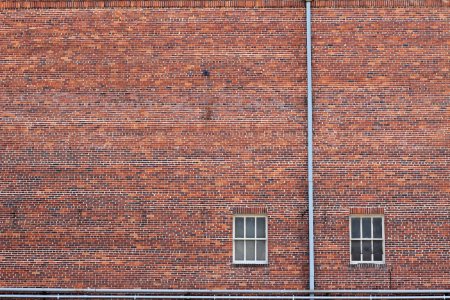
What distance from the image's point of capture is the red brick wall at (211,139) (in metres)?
15.3

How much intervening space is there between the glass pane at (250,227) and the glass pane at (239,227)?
10cm

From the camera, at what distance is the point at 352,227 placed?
1545cm

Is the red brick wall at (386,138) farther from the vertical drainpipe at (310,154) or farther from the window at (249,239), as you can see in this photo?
the window at (249,239)

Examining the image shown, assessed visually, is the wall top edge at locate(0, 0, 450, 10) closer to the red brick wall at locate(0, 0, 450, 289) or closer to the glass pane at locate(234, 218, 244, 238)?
the red brick wall at locate(0, 0, 450, 289)

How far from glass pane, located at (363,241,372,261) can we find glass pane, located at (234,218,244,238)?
3079mm

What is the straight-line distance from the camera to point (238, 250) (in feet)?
50.7

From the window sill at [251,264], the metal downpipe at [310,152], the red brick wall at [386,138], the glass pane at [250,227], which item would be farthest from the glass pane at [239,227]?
the red brick wall at [386,138]

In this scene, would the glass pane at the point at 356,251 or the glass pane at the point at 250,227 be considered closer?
the glass pane at the point at 356,251

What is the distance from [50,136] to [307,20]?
730 cm

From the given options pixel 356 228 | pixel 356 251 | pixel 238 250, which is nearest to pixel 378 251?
pixel 356 251

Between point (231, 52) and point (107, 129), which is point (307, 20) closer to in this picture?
point (231, 52)

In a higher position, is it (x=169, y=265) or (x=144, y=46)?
(x=144, y=46)

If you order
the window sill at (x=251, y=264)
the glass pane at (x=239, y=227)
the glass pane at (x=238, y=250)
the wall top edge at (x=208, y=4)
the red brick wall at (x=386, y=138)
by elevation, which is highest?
the wall top edge at (x=208, y=4)

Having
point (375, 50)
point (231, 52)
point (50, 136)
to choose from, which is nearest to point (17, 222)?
point (50, 136)
